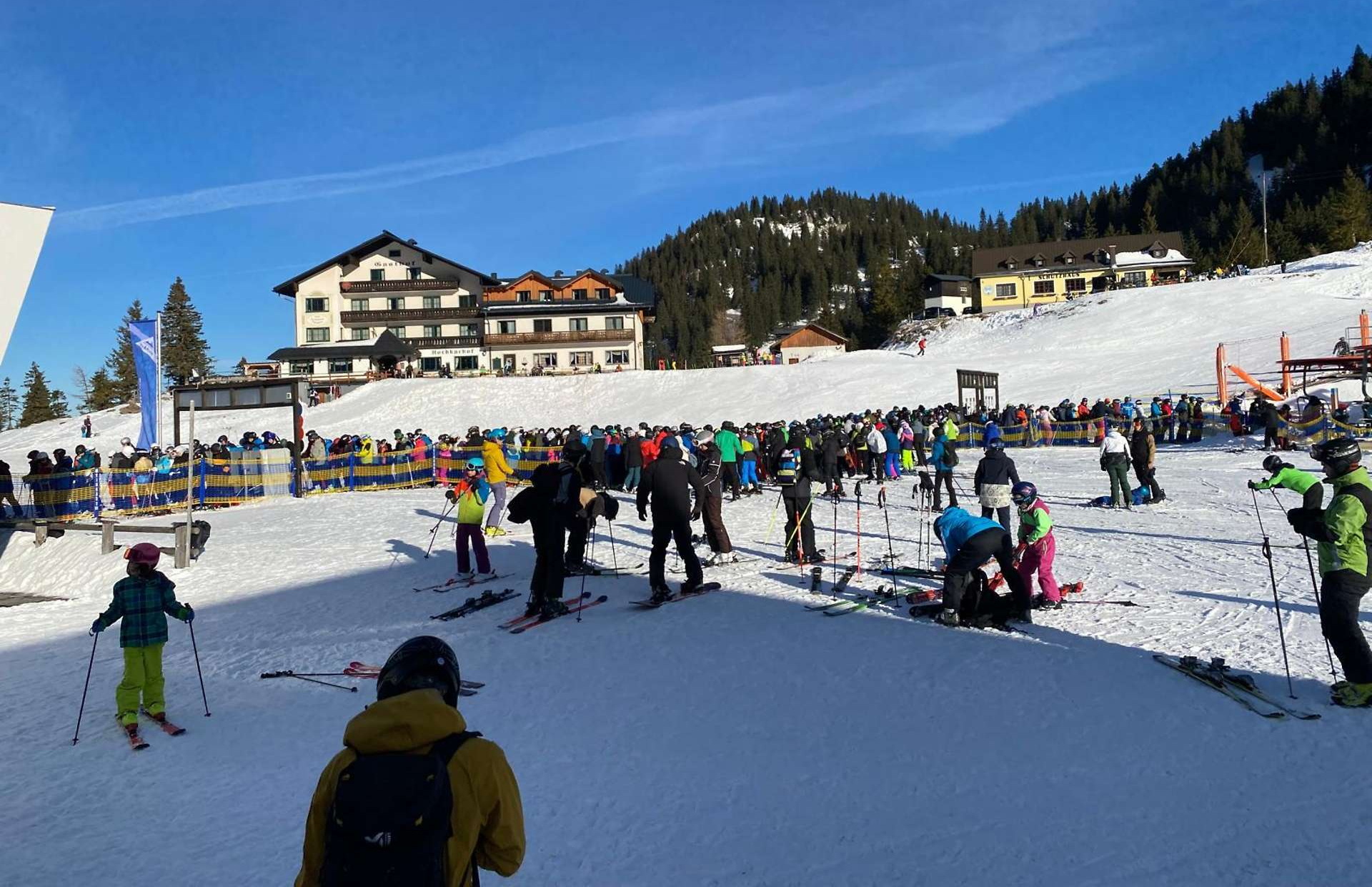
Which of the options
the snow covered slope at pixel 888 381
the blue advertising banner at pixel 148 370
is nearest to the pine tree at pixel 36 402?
the snow covered slope at pixel 888 381

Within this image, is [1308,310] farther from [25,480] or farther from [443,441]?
[25,480]

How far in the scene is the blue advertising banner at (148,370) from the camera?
56.3 feet

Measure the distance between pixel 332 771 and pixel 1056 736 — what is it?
4.84m

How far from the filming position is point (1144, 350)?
4700cm

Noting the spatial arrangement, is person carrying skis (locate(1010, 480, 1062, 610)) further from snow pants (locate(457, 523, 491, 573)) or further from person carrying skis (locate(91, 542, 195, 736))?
person carrying skis (locate(91, 542, 195, 736))

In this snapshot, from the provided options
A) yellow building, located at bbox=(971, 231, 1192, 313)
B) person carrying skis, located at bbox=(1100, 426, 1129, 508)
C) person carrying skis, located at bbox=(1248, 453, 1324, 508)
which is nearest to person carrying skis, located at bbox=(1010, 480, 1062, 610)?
person carrying skis, located at bbox=(1248, 453, 1324, 508)

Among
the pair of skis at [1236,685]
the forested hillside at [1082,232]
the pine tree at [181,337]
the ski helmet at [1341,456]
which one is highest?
the forested hillside at [1082,232]

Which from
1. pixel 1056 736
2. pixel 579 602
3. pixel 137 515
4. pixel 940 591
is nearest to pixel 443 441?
pixel 137 515

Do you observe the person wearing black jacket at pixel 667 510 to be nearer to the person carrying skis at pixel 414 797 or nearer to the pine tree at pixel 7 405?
the person carrying skis at pixel 414 797

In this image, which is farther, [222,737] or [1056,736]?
[222,737]

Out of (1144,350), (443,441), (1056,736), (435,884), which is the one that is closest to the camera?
(435,884)

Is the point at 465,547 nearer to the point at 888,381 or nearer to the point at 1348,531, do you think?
the point at 1348,531

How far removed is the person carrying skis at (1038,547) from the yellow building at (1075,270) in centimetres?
7965

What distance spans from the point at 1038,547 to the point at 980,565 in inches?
38.3
